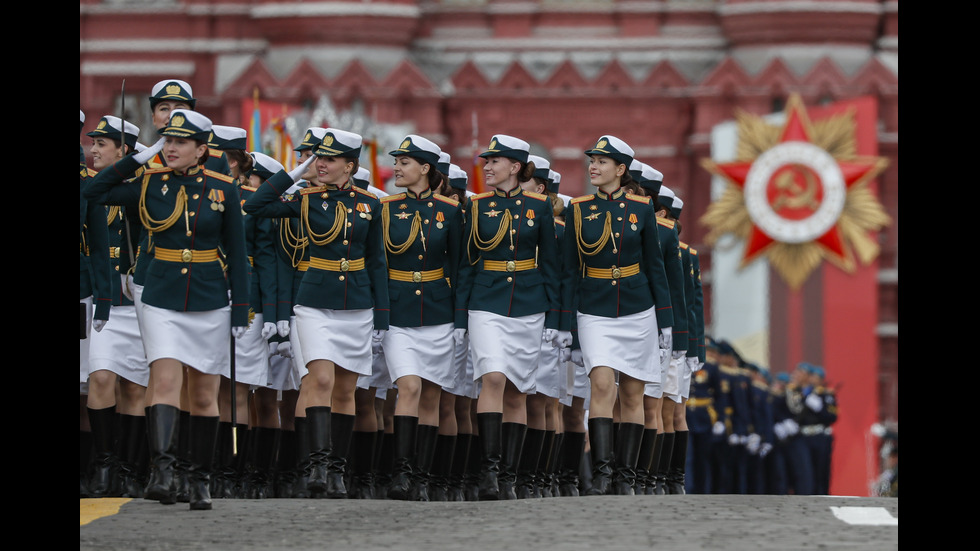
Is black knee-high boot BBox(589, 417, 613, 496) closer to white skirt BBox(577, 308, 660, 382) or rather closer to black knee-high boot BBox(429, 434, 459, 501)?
white skirt BBox(577, 308, 660, 382)

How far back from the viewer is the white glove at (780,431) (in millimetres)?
22809

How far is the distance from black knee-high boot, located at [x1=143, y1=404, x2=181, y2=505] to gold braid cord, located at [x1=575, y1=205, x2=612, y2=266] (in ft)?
9.38

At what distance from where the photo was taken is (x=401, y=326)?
1223 centimetres

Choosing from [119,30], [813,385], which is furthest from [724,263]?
[119,30]

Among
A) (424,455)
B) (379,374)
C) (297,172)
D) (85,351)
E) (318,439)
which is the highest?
(297,172)

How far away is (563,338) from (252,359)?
1926mm

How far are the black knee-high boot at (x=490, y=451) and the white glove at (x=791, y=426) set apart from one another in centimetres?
1156

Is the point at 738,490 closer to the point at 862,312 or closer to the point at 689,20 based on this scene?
the point at 862,312

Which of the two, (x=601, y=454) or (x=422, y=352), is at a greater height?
(x=422, y=352)

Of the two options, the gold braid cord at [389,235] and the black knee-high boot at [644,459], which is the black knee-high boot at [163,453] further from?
the black knee-high boot at [644,459]

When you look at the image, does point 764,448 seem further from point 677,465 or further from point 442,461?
point 442,461

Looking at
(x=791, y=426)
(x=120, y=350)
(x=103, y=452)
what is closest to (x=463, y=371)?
(x=120, y=350)

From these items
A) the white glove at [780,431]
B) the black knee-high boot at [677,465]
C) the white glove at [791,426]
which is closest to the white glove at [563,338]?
the black knee-high boot at [677,465]

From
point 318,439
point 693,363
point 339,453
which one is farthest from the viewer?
point 693,363
